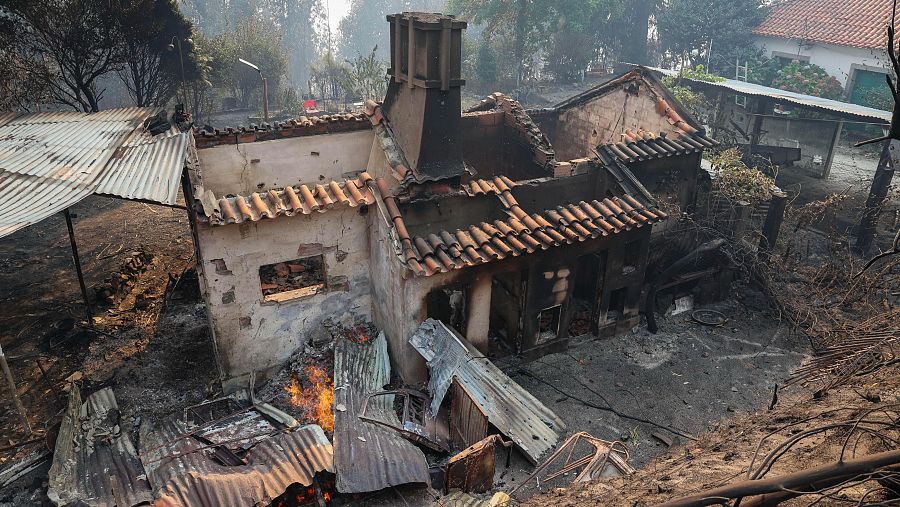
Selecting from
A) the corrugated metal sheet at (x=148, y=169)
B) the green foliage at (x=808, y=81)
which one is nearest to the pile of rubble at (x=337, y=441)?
the corrugated metal sheet at (x=148, y=169)

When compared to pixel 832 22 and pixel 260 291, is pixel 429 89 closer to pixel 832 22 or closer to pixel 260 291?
pixel 260 291

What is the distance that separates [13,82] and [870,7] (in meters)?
40.3

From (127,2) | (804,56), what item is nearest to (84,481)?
(127,2)

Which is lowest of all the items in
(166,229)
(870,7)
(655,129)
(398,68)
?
(166,229)

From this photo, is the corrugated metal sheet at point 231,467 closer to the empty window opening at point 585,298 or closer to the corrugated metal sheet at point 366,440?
the corrugated metal sheet at point 366,440

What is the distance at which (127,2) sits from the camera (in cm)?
2136

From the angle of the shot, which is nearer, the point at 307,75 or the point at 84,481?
the point at 84,481

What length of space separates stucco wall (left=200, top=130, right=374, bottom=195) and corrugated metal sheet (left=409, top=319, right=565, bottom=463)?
5.45m

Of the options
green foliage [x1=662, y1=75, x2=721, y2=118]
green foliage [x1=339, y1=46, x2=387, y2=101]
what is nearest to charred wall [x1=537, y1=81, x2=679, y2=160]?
green foliage [x1=662, y1=75, x2=721, y2=118]

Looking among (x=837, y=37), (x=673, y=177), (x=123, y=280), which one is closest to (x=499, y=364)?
(x=673, y=177)

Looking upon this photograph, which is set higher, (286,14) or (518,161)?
(286,14)

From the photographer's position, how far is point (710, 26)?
3766 cm

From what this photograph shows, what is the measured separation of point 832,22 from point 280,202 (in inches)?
1352

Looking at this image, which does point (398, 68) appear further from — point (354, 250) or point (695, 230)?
point (695, 230)
